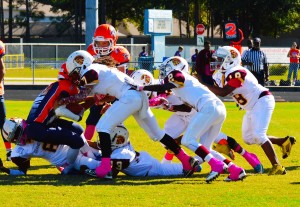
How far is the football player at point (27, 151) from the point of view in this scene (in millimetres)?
10367

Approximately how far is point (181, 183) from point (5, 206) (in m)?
2.37

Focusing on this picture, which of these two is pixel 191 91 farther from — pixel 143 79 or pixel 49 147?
pixel 49 147

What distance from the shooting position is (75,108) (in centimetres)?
1029

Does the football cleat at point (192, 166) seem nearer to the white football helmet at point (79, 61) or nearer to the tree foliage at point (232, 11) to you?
the white football helmet at point (79, 61)

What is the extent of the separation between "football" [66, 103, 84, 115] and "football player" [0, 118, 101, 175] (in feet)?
1.67

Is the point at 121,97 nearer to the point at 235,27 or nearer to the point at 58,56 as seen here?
the point at 235,27

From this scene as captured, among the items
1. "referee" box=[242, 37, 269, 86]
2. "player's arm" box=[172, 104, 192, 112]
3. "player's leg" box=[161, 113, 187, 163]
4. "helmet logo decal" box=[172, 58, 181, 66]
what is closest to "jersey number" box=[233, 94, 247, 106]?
"player's arm" box=[172, 104, 192, 112]

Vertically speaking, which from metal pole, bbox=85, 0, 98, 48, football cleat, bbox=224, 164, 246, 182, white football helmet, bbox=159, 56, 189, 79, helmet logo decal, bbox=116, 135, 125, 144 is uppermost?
metal pole, bbox=85, 0, 98, 48

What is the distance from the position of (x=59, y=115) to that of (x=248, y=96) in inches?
99.3

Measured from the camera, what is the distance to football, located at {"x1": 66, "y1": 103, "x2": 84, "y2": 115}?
10.2 m

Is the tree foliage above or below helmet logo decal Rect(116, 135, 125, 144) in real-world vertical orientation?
Result: above

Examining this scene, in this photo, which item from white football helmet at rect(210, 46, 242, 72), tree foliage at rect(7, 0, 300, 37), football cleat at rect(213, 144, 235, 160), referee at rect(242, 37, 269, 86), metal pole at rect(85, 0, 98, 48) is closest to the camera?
white football helmet at rect(210, 46, 242, 72)

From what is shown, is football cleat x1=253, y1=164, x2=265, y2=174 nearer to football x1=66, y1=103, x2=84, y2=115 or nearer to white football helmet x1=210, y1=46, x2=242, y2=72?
white football helmet x1=210, y1=46, x2=242, y2=72

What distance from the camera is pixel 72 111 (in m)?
10.3
